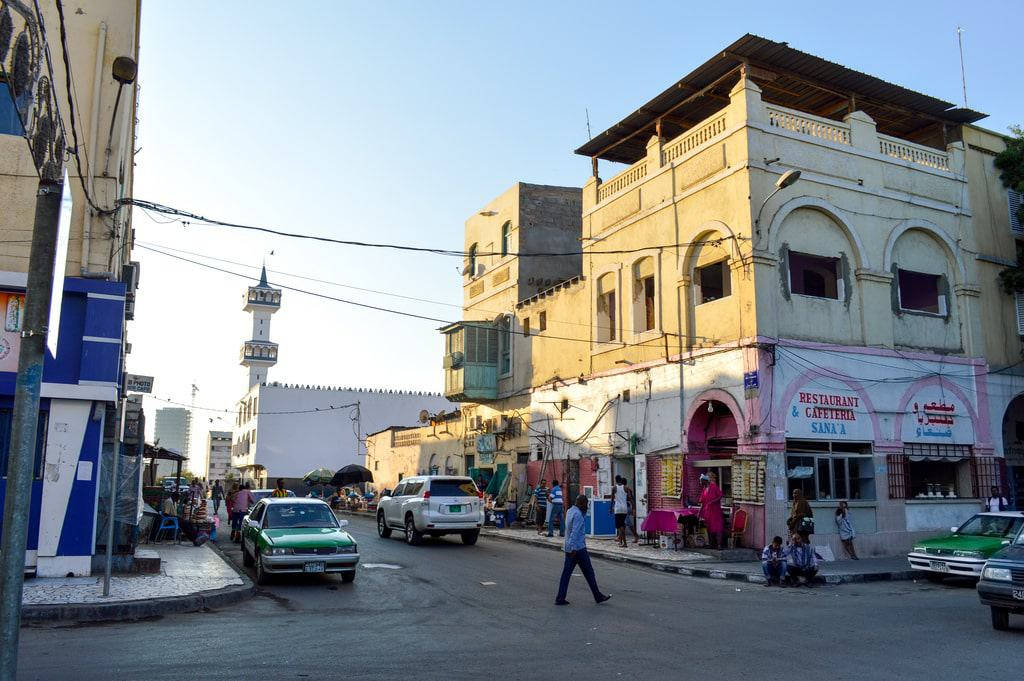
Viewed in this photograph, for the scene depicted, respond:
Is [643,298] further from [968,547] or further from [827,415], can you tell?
[968,547]

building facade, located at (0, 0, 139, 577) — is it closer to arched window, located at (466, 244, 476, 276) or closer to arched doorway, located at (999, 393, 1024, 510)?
arched window, located at (466, 244, 476, 276)

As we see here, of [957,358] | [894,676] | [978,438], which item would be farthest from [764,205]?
[894,676]

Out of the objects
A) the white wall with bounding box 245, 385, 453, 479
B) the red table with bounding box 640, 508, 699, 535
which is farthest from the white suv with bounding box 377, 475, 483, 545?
the white wall with bounding box 245, 385, 453, 479

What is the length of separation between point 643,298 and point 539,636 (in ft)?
54.9

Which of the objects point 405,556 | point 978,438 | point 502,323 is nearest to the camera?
point 405,556

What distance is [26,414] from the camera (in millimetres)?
4383

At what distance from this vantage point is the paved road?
8.04 metres

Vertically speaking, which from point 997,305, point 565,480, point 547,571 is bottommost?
point 547,571

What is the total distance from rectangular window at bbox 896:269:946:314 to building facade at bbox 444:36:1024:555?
73 millimetres

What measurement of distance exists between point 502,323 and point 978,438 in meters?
17.7

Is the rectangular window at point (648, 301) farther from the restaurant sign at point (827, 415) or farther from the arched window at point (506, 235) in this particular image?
the arched window at point (506, 235)

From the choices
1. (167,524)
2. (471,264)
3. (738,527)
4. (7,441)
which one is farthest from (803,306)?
(471,264)

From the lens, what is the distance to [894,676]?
7820 millimetres

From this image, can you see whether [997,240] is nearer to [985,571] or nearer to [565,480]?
[565,480]
